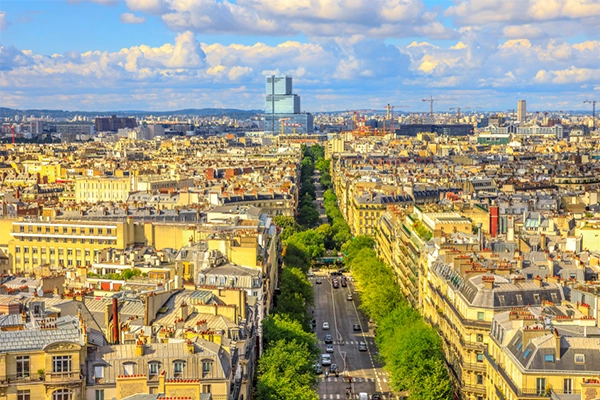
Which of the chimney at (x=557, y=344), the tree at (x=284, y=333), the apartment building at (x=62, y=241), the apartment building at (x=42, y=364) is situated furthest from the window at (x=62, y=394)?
the apartment building at (x=62, y=241)

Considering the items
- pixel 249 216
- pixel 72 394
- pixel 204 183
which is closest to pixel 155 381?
pixel 72 394

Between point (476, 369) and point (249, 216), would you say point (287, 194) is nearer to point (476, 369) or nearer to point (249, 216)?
point (249, 216)

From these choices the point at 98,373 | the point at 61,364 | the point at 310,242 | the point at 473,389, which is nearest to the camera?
the point at 61,364

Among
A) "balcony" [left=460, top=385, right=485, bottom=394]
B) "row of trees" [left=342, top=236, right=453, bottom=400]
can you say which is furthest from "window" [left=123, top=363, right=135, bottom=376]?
"balcony" [left=460, top=385, right=485, bottom=394]

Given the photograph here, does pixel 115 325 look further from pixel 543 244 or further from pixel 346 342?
pixel 543 244

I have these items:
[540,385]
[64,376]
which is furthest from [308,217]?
[64,376]

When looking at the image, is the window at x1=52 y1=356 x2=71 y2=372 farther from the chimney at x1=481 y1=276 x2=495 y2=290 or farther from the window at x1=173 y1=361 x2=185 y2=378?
the chimney at x1=481 y1=276 x2=495 y2=290
